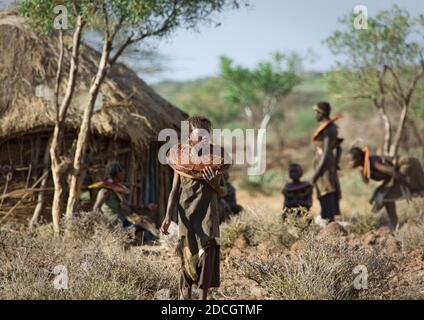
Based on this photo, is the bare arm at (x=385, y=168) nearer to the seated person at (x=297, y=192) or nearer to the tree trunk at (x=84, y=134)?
the seated person at (x=297, y=192)

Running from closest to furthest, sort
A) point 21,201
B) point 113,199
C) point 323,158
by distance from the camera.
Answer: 1. point 113,199
2. point 323,158
3. point 21,201

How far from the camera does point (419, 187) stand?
398 inches

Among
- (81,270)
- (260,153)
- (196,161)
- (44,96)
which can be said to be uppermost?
(260,153)

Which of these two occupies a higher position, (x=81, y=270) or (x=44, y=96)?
(x=44, y=96)

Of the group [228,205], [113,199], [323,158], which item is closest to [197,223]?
[113,199]

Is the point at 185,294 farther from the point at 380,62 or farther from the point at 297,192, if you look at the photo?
the point at 380,62

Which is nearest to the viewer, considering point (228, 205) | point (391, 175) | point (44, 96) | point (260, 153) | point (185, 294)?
point (185, 294)

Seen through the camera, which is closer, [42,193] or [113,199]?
[113,199]

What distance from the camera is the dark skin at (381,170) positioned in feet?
32.8

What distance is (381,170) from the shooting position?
10.1 m

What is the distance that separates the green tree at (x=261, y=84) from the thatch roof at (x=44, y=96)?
13.4 metres

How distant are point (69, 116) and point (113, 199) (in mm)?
1757

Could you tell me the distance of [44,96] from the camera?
33.9 ft
